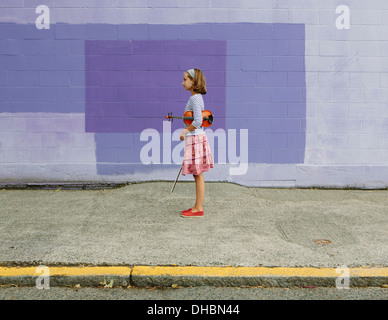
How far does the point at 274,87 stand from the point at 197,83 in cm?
258

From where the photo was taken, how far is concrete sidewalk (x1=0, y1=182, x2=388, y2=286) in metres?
3.72

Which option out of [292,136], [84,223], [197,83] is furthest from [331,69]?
[84,223]

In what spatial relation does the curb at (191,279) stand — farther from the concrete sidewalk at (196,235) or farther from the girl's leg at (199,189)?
the girl's leg at (199,189)

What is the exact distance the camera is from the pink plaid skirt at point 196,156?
5.32 meters

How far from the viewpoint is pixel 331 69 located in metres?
7.46

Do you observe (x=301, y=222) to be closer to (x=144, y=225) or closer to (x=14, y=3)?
(x=144, y=225)

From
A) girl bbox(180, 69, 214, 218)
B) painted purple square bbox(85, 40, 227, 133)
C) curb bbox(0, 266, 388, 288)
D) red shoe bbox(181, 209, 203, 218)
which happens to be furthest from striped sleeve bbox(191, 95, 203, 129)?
painted purple square bbox(85, 40, 227, 133)

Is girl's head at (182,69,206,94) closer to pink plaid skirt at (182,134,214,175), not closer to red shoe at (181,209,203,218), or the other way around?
pink plaid skirt at (182,134,214,175)

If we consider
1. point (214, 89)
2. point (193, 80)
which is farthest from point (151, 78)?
point (193, 80)

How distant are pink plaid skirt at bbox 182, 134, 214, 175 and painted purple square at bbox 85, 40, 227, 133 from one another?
2.19 m

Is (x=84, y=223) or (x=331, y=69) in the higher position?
(x=331, y=69)

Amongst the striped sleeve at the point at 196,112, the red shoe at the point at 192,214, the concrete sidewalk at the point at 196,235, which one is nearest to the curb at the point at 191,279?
the concrete sidewalk at the point at 196,235

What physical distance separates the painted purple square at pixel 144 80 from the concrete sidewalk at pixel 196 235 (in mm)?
1223
